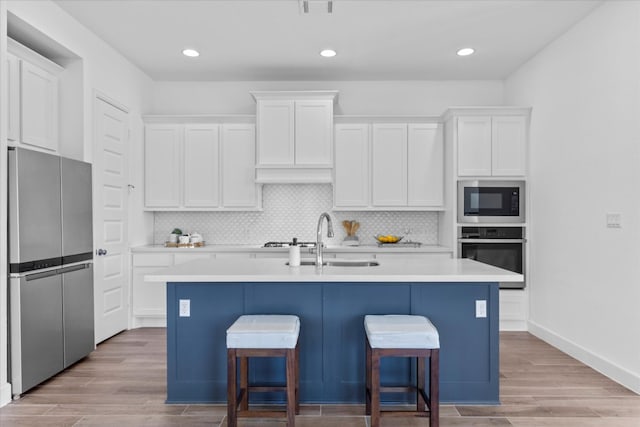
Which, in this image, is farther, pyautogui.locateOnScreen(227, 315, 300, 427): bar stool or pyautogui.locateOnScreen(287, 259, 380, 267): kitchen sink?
pyautogui.locateOnScreen(287, 259, 380, 267): kitchen sink

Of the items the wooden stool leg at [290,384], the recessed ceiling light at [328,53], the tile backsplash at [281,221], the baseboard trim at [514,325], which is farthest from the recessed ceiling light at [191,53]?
the baseboard trim at [514,325]

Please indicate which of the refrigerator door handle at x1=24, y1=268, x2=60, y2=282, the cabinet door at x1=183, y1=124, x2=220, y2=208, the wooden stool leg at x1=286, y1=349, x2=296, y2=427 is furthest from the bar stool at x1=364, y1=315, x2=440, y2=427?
the cabinet door at x1=183, y1=124, x2=220, y2=208

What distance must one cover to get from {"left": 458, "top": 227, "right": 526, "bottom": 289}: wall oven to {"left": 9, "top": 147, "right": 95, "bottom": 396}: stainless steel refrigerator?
364 cm

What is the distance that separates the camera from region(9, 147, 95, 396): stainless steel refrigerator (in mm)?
2910

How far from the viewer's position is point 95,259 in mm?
4059

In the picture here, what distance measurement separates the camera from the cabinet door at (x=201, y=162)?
514cm

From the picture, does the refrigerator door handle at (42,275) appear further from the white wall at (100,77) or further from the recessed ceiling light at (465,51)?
the recessed ceiling light at (465,51)

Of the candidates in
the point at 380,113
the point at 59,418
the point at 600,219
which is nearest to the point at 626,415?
the point at 600,219

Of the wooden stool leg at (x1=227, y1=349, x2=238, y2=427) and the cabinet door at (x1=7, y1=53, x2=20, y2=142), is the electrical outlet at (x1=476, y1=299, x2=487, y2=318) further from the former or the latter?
the cabinet door at (x1=7, y1=53, x2=20, y2=142)

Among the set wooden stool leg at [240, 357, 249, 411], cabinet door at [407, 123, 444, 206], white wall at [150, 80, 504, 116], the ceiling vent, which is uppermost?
the ceiling vent

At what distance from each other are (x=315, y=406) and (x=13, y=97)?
3.06 m

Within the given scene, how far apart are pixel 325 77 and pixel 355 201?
153cm

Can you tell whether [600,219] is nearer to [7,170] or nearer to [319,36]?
[319,36]

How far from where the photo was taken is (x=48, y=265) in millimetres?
3191
